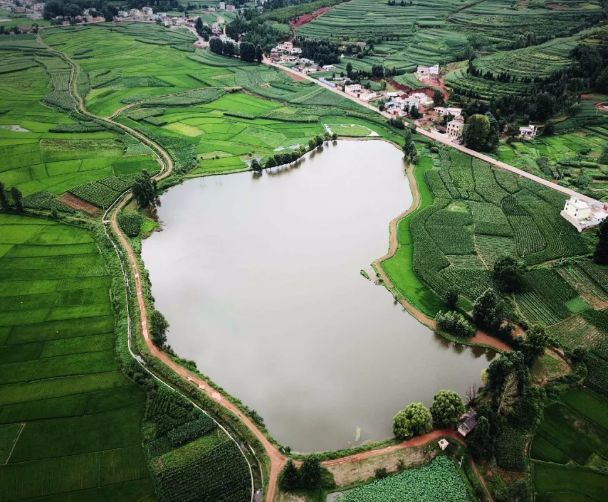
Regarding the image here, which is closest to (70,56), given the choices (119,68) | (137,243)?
(119,68)

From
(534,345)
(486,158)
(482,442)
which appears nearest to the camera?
(482,442)

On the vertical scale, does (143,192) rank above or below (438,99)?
below

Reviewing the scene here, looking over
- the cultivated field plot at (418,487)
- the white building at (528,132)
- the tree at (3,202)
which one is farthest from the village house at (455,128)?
the tree at (3,202)

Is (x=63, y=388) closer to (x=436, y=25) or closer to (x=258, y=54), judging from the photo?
(x=258, y=54)

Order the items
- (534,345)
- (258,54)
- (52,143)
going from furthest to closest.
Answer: (258,54) < (52,143) < (534,345)

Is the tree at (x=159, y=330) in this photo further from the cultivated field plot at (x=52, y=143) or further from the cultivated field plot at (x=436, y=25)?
the cultivated field plot at (x=436, y=25)

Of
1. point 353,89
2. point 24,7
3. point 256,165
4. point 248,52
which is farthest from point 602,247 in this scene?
point 24,7

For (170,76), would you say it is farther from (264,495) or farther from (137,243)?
(264,495)
